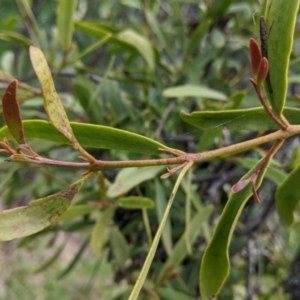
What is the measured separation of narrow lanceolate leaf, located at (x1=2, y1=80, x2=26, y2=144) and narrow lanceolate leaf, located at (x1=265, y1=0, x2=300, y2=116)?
16 centimetres

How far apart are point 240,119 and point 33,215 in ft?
0.53

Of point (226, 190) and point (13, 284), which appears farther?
point (13, 284)

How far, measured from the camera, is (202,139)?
0.52m

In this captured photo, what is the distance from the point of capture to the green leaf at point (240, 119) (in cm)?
35

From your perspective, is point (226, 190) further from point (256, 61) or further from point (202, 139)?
point (256, 61)

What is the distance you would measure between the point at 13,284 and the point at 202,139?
1.20 metres

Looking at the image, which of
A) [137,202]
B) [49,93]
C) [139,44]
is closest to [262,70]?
[49,93]

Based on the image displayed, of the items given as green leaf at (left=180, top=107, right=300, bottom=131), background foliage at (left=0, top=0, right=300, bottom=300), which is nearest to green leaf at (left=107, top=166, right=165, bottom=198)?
background foliage at (left=0, top=0, right=300, bottom=300)

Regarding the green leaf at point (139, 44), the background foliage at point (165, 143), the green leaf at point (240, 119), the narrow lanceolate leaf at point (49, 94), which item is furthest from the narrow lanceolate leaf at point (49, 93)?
the green leaf at point (139, 44)

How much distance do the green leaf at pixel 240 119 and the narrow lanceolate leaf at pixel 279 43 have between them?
0.10ft

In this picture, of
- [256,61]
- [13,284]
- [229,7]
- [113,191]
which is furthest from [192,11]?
[13,284]

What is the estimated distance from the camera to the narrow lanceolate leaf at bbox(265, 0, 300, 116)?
291 millimetres

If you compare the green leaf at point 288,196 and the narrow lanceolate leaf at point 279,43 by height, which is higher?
the narrow lanceolate leaf at point 279,43

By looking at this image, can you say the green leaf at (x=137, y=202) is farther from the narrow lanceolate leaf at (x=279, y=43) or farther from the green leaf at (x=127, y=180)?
the narrow lanceolate leaf at (x=279, y=43)
